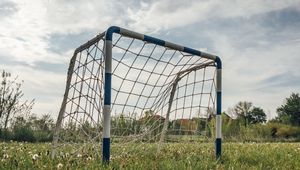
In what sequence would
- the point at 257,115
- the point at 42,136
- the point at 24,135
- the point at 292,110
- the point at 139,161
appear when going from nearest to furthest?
the point at 139,161, the point at 24,135, the point at 42,136, the point at 292,110, the point at 257,115

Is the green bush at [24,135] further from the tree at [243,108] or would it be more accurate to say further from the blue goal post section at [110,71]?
the tree at [243,108]

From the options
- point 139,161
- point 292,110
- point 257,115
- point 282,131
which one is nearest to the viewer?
point 139,161

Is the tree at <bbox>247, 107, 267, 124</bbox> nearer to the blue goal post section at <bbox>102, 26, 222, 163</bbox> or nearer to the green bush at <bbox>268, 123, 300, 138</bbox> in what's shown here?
the green bush at <bbox>268, 123, 300, 138</bbox>

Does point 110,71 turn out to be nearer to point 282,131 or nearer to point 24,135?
point 24,135

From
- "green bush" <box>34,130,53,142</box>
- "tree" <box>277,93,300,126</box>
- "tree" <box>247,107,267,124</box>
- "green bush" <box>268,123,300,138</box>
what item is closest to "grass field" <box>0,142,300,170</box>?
"green bush" <box>34,130,53,142</box>

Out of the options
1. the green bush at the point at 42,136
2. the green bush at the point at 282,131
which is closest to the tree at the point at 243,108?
the green bush at the point at 282,131

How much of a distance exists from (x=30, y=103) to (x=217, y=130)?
39.4 feet

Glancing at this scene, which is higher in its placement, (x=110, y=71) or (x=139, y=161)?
(x=110, y=71)

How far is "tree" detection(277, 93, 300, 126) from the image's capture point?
6249 centimetres

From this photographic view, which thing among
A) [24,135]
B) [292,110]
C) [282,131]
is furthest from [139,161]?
[292,110]

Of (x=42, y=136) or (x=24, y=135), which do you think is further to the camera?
(x=42, y=136)

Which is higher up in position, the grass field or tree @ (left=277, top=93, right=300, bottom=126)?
tree @ (left=277, top=93, right=300, bottom=126)

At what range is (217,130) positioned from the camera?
Answer: 6562mm

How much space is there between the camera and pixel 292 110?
63.3m
